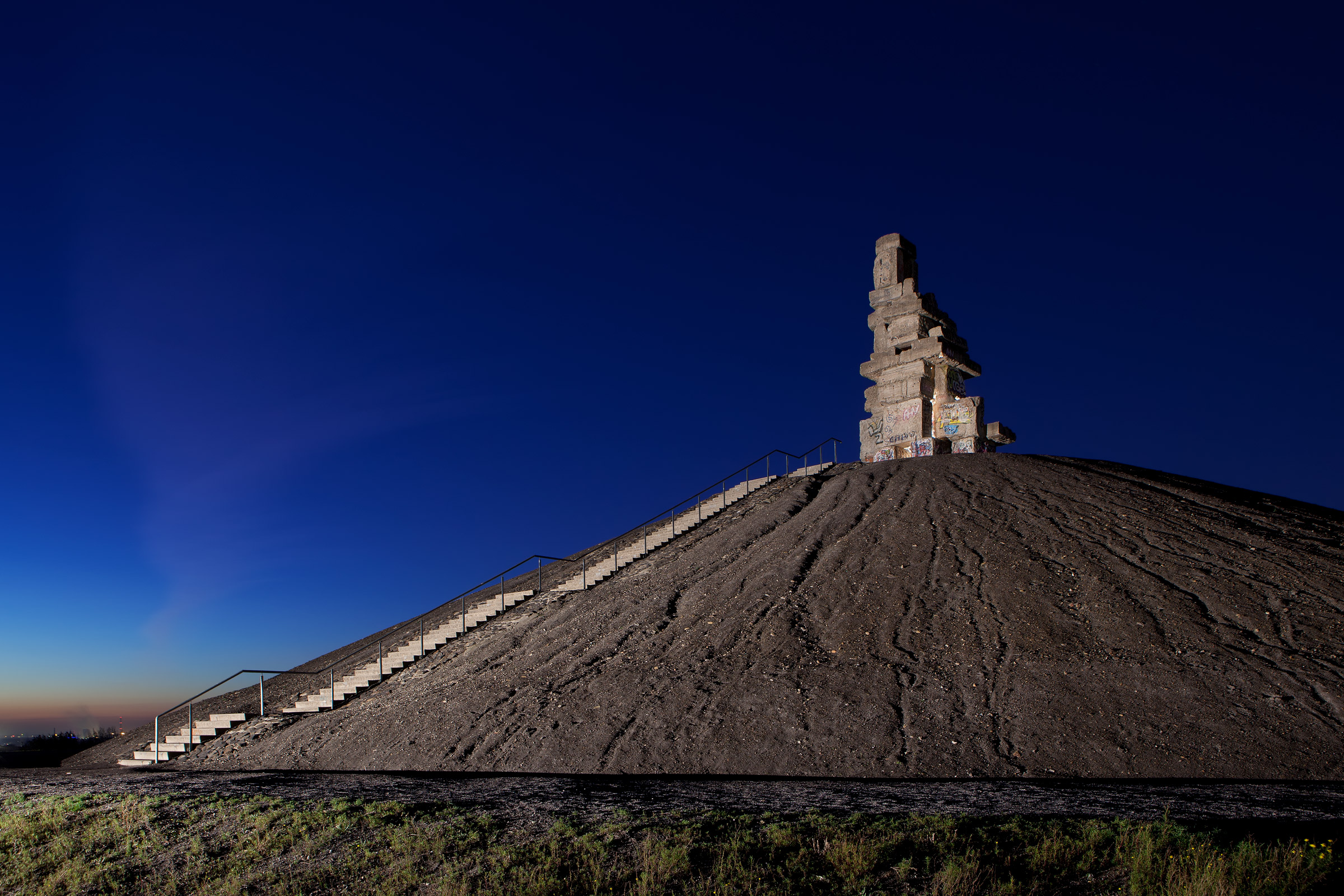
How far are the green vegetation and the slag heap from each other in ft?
81.7

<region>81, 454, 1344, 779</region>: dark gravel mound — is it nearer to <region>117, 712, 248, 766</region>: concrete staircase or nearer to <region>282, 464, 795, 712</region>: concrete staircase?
<region>117, 712, 248, 766</region>: concrete staircase

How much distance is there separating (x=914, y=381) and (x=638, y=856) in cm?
2853

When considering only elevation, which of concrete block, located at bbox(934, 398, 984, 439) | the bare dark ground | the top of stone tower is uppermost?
the top of stone tower

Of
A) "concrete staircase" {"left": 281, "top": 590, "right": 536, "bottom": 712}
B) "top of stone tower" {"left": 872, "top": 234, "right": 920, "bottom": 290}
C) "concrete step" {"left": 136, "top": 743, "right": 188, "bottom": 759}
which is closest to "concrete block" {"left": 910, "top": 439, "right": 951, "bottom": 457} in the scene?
"top of stone tower" {"left": 872, "top": 234, "right": 920, "bottom": 290}

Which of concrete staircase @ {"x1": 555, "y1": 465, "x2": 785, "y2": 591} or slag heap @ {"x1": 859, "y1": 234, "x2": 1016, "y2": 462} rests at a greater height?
slag heap @ {"x1": 859, "y1": 234, "x2": 1016, "y2": 462}

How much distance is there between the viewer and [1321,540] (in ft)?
75.2

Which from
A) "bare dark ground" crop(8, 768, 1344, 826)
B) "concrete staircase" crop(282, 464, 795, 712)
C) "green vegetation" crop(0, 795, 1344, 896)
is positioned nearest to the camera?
"green vegetation" crop(0, 795, 1344, 896)

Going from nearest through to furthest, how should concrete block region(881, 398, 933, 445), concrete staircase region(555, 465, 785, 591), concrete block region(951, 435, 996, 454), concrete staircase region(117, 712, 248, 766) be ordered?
1. concrete staircase region(117, 712, 248, 766)
2. concrete staircase region(555, 465, 785, 591)
3. concrete block region(951, 435, 996, 454)
4. concrete block region(881, 398, 933, 445)

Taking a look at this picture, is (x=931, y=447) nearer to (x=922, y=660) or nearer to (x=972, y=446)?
(x=972, y=446)

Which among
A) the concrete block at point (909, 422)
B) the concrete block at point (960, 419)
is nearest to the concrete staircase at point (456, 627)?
the concrete block at point (909, 422)

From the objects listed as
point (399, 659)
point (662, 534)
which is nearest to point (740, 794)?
point (399, 659)

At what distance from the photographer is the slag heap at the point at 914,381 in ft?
110

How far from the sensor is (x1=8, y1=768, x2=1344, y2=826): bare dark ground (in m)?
10.1

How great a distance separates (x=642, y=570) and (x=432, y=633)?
6604 millimetres
